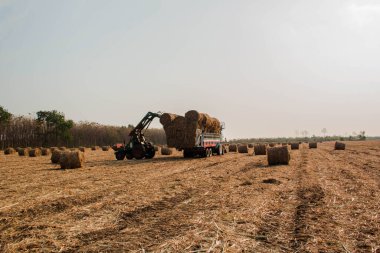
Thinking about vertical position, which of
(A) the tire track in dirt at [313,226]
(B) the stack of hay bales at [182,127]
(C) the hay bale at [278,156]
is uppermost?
(B) the stack of hay bales at [182,127]

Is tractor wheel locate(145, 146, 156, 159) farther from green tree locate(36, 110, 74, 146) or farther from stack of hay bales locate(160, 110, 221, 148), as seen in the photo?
green tree locate(36, 110, 74, 146)

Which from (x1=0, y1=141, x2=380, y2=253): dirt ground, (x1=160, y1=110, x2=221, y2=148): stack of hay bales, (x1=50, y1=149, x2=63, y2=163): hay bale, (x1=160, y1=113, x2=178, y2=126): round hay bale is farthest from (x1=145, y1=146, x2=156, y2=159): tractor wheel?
(x1=0, y1=141, x2=380, y2=253): dirt ground

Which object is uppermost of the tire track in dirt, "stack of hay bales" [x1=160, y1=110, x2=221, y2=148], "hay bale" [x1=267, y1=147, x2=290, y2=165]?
"stack of hay bales" [x1=160, y1=110, x2=221, y2=148]

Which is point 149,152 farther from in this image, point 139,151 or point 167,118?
point 167,118

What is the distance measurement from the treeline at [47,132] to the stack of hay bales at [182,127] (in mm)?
32700

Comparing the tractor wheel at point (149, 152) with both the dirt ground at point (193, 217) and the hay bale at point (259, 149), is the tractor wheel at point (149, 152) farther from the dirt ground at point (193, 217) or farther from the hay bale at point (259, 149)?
the dirt ground at point (193, 217)

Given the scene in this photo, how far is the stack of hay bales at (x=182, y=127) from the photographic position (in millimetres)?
23344

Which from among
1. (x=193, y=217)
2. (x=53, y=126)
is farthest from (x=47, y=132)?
(x=193, y=217)

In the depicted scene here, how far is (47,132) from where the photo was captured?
56.8 metres

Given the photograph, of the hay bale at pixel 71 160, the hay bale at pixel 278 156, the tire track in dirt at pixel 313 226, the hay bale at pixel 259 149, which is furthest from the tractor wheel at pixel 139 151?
the tire track in dirt at pixel 313 226

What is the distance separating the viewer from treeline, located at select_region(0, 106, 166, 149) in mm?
51731

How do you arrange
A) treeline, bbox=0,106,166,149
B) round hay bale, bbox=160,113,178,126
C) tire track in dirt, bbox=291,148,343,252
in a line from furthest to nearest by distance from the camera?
1. treeline, bbox=0,106,166,149
2. round hay bale, bbox=160,113,178,126
3. tire track in dirt, bbox=291,148,343,252

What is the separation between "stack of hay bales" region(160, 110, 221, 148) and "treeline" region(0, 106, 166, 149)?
3270cm

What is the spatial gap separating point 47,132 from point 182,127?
39500 mm
